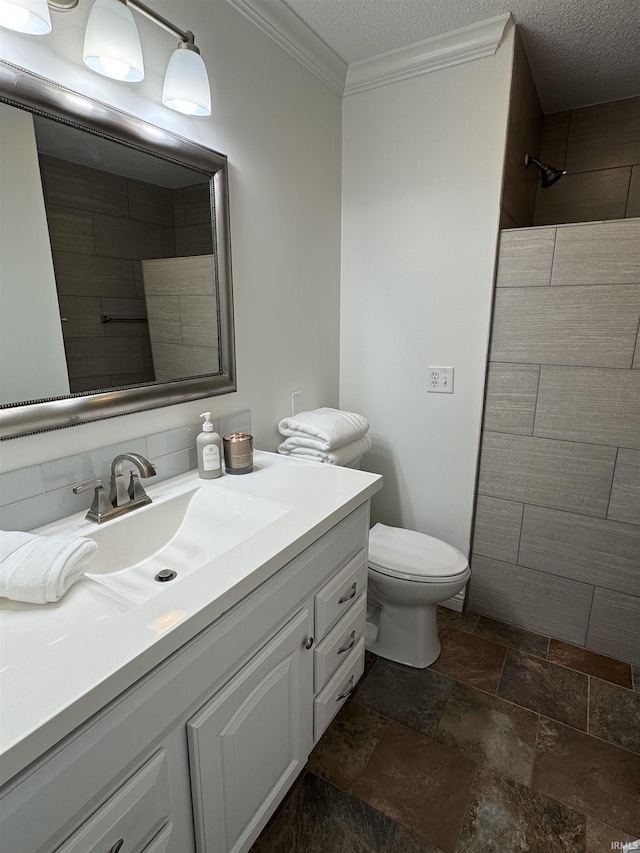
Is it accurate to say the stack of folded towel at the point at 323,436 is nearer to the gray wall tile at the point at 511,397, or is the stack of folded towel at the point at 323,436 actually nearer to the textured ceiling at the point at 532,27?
the gray wall tile at the point at 511,397

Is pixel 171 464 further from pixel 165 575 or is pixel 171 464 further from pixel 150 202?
pixel 150 202

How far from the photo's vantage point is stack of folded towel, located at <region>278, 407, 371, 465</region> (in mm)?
1691

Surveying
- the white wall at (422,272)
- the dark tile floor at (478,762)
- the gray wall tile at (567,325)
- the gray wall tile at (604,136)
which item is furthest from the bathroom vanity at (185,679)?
the gray wall tile at (604,136)

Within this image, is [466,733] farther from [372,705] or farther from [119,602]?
[119,602]

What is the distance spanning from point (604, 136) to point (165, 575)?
2608 millimetres

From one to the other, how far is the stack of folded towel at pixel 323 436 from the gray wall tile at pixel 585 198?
1.51m

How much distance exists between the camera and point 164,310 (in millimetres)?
1300

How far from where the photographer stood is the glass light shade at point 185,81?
112cm

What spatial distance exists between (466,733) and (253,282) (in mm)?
1681

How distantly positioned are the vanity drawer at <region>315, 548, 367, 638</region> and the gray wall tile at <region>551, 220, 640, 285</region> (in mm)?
1235

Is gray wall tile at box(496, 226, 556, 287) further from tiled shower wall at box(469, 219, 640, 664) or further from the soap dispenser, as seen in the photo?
the soap dispenser

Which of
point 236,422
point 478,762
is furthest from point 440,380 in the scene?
point 478,762

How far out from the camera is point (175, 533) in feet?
3.97

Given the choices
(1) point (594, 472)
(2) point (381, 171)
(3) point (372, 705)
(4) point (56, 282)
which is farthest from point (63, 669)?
(2) point (381, 171)
